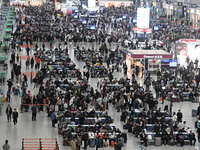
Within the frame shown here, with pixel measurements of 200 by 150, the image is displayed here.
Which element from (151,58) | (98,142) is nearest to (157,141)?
(98,142)

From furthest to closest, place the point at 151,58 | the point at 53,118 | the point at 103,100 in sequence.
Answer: the point at 151,58 → the point at 103,100 → the point at 53,118

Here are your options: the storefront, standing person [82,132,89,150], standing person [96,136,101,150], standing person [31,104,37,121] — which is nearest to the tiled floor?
standing person [31,104,37,121]

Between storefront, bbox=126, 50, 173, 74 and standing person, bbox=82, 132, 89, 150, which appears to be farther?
storefront, bbox=126, 50, 173, 74

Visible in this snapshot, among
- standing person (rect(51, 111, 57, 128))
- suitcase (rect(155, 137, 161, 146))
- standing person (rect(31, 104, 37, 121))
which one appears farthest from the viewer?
standing person (rect(31, 104, 37, 121))

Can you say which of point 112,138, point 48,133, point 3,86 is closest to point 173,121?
point 112,138

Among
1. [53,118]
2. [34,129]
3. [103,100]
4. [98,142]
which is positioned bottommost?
[98,142]

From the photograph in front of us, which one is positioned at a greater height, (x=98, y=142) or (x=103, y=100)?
(x=103, y=100)

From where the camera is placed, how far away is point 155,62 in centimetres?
4750

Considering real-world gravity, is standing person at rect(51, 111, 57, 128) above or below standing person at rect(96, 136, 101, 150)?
above

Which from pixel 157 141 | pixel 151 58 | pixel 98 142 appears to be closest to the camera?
pixel 98 142

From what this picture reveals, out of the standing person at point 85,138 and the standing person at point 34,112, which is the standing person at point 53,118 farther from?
the standing person at point 85,138

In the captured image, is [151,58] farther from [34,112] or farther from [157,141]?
[157,141]

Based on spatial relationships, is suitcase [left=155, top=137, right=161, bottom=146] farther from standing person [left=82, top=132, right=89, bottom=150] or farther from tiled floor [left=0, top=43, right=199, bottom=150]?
standing person [left=82, top=132, right=89, bottom=150]

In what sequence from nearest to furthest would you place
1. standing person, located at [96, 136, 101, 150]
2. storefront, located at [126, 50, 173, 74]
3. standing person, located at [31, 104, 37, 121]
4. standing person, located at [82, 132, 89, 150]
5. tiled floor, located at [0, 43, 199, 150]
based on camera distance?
1. standing person, located at [82, 132, 89, 150]
2. standing person, located at [96, 136, 101, 150]
3. tiled floor, located at [0, 43, 199, 150]
4. standing person, located at [31, 104, 37, 121]
5. storefront, located at [126, 50, 173, 74]
